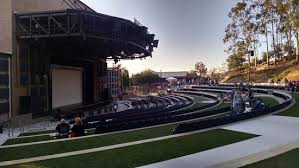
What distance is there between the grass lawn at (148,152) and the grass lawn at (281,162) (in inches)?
89.0

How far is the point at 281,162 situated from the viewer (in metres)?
10.1

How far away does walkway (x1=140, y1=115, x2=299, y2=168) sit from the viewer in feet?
33.9

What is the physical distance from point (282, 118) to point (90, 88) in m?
35.6

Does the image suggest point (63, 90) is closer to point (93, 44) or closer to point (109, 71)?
point (93, 44)

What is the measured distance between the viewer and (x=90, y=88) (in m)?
51.0

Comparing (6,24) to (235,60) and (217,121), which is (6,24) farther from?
(235,60)

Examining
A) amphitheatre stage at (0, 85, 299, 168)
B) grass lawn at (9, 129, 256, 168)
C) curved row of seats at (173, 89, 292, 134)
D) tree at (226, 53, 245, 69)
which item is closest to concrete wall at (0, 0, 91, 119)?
amphitheatre stage at (0, 85, 299, 168)

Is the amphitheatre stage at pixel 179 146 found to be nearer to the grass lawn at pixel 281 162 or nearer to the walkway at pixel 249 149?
the walkway at pixel 249 149

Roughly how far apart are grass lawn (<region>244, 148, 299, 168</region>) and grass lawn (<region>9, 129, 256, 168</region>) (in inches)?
89.0

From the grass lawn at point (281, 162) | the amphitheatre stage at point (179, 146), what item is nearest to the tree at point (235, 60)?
the amphitheatre stage at point (179, 146)

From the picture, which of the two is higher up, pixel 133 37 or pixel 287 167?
pixel 133 37

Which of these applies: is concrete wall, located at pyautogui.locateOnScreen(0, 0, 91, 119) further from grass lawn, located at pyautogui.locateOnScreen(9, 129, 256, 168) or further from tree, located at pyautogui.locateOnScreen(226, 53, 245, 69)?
tree, located at pyautogui.locateOnScreen(226, 53, 245, 69)

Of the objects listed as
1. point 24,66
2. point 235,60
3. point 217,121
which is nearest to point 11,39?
point 24,66

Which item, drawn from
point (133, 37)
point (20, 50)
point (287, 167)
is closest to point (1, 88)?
point (20, 50)
